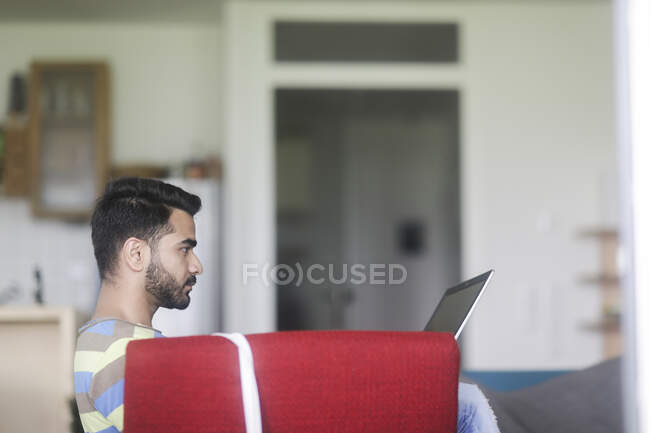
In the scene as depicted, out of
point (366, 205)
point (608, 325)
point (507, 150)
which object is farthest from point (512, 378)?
point (366, 205)

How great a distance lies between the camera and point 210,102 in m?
5.61

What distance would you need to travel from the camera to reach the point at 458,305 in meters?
1.58

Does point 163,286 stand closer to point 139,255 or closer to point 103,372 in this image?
point 139,255

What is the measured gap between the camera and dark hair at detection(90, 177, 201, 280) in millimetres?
1500

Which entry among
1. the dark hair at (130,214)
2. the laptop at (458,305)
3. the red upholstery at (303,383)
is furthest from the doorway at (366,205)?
the red upholstery at (303,383)

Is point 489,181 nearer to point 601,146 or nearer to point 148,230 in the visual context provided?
point 601,146

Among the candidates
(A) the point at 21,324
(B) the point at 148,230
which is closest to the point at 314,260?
(A) the point at 21,324

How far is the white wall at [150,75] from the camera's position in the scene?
18.2ft

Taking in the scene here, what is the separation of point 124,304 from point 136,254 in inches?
3.8

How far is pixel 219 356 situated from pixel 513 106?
4.40 metres

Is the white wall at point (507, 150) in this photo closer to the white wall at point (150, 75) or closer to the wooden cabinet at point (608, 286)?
the wooden cabinet at point (608, 286)

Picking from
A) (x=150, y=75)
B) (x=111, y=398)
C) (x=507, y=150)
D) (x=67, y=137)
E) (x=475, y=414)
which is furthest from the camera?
(x=150, y=75)

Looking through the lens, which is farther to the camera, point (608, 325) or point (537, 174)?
point (537, 174)

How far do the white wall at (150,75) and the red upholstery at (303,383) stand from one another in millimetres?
4534
